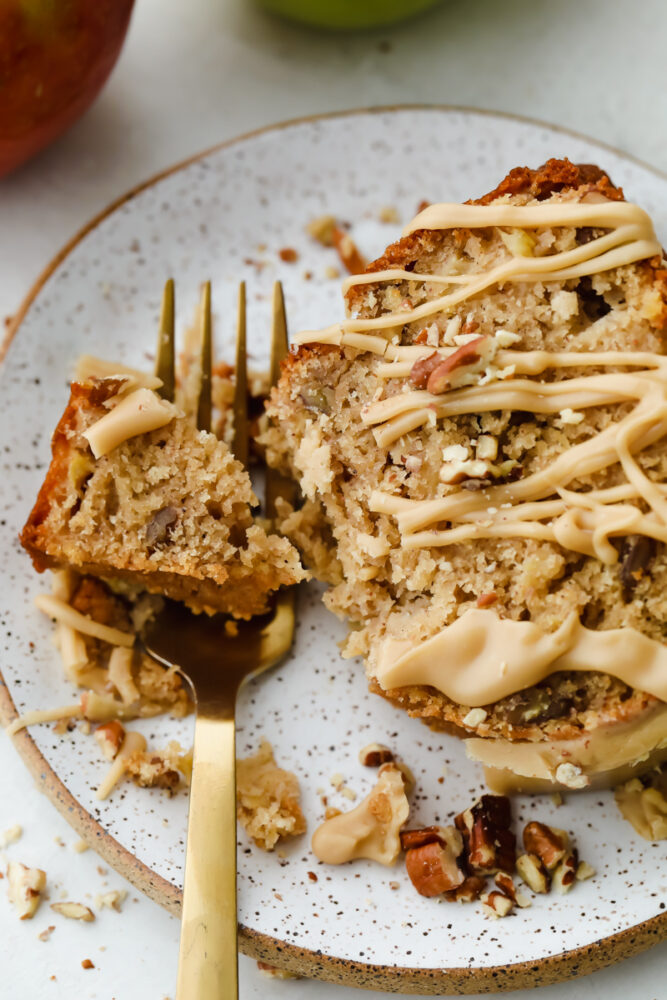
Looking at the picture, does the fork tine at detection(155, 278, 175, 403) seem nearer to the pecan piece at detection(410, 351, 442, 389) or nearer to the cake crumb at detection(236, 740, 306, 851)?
the pecan piece at detection(410, 351, 442, 389)

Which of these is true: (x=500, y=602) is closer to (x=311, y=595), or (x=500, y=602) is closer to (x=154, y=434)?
(x=311, y=595)

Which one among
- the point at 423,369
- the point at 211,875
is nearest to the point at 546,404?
the point at 423,369

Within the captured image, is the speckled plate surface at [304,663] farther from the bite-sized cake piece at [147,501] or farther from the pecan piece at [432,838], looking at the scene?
the bite-sized cake piece at [147,501]

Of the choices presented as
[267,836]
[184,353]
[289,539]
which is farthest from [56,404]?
[267,836]

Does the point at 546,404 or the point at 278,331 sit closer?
the point at 546,404

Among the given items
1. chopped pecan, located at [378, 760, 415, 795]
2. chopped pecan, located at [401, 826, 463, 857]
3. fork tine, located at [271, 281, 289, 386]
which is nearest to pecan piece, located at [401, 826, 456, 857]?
chopped pecan, located at [401, 826, 463, 857]

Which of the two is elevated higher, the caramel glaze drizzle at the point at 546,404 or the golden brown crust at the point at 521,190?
the golden brown crust at the point at 521,190

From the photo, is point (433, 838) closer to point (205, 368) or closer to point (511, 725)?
point (511, 725)

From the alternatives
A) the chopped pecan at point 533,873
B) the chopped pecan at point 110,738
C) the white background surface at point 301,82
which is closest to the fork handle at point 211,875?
the chopped pecan at point 110,738
